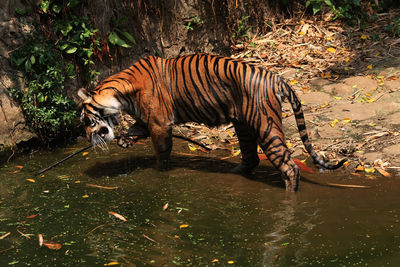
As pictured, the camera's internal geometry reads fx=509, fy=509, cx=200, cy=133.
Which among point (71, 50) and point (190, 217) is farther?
point (71, 50)

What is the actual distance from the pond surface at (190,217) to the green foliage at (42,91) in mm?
697

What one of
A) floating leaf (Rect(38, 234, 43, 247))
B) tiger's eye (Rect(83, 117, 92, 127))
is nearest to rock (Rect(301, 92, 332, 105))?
tiger's eye (Rect(83, 117, 92, 127))

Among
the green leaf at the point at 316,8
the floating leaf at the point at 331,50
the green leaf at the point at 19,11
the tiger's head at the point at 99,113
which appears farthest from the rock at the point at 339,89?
the green leaf at the point at 19,11

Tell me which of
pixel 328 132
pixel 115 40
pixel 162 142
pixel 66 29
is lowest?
pixel 328 132

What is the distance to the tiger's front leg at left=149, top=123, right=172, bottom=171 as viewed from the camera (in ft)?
19.0

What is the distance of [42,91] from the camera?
6.83m

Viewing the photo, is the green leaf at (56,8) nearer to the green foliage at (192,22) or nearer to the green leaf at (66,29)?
the green leaf at (66,29)

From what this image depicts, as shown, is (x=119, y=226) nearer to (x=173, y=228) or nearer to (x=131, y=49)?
(x=173, y=228)

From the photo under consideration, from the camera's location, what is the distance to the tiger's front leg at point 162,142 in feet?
19.0

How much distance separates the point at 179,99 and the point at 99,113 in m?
0.92

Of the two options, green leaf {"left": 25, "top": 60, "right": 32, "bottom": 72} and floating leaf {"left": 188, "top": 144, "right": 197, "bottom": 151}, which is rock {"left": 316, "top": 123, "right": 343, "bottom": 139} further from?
green leaf {"left": 25, "top": 60, "right": 32, "bottom": 72}

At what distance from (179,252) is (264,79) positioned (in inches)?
82.0

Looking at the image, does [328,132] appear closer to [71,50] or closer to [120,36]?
[120,36]

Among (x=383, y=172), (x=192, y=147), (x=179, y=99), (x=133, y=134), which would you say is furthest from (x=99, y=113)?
(x=383, y=172)
